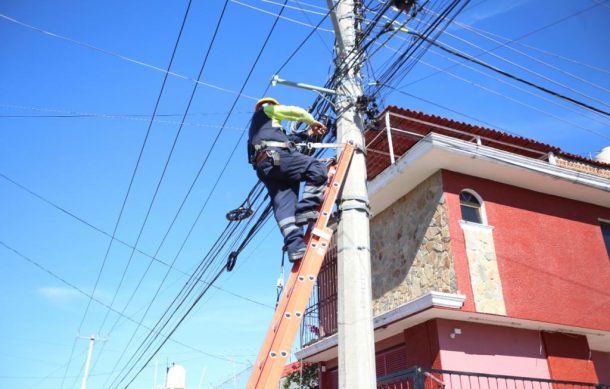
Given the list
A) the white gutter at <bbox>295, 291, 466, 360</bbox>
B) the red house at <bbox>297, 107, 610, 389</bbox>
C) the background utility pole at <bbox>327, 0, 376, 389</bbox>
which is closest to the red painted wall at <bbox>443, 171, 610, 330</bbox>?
the red house at <bbox>297, 107, 610, 389</bbox>

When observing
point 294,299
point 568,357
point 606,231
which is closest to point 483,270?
point 568,357

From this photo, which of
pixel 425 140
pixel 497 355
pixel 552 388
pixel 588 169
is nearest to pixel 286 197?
pixel 425 140

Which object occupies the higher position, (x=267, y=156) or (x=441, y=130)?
(x=441, y=130)

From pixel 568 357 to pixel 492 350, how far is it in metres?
1.86

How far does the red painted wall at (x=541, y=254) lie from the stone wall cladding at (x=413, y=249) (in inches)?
9.6

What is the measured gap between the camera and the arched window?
10820 mm

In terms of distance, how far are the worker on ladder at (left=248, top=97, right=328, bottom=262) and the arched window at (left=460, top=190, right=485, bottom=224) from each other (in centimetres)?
566

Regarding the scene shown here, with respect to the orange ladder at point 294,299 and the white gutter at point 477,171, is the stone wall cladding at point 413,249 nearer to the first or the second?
the white gutter at point 477,171

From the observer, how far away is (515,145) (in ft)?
42.9

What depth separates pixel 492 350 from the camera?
990 centimetres

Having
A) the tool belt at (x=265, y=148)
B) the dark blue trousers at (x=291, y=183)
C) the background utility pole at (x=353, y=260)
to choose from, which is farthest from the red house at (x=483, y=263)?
the tool belt at (x=265, y=148)

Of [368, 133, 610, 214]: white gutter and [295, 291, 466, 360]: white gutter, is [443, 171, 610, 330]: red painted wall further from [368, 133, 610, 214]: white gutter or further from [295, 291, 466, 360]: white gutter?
[295, 291, 466, 360]: white gutter

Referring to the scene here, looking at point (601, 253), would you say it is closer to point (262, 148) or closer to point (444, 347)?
point (444, 347)

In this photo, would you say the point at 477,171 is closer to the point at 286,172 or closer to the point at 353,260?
the point at 286,172
